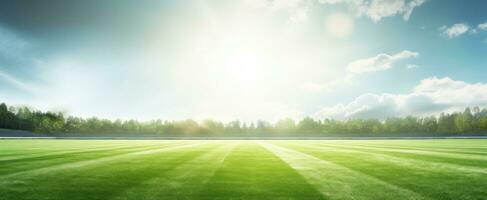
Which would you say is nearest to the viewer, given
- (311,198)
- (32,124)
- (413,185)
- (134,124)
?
(311,198)

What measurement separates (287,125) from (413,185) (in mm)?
165657

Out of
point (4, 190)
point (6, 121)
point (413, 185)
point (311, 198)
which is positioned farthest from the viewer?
point (6, 121)

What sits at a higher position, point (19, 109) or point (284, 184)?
point (19, 109)

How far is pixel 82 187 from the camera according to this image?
24.5 ft

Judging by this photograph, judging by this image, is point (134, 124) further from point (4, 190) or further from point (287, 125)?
point (4, 190)

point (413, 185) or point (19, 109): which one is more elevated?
point (19, 109)

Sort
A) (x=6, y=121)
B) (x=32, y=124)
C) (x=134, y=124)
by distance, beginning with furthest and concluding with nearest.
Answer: (x=134, y=124) → (x=32, y=124) → (x=6, y=121)

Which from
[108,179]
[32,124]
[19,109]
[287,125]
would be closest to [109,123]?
[32,124]

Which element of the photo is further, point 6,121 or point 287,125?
point 287,125

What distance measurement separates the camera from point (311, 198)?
248 inches

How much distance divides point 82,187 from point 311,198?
236 inches

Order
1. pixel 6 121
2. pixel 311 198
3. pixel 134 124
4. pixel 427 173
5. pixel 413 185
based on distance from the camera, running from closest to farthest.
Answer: pixel 311 198
pixel 413 185
pixel 427 173
pixel 6 121
pixel 134 124

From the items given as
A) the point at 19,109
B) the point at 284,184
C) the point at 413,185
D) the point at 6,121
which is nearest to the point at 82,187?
the point at 284,184

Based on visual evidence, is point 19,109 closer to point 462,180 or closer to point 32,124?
point 32,124
